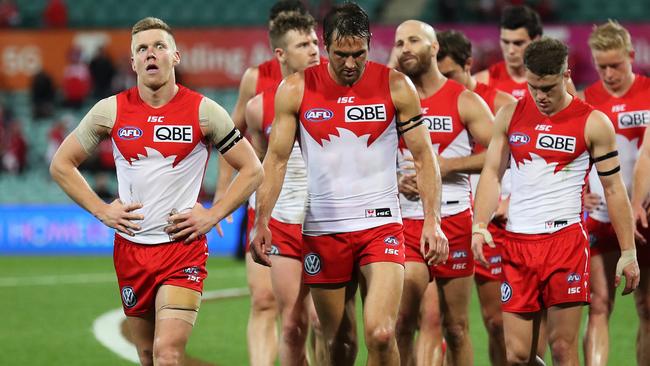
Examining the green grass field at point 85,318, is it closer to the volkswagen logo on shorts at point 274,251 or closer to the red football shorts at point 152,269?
the volkswagen logo on shorts at point 274,251

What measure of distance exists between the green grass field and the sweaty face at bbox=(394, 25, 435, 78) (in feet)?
9.13

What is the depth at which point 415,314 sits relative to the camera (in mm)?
8273

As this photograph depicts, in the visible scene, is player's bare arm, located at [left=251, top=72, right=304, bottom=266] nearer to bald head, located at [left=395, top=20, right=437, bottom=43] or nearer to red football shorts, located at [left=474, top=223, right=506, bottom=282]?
bald head, located at [left=395, top=20, right=437, bottom=43]

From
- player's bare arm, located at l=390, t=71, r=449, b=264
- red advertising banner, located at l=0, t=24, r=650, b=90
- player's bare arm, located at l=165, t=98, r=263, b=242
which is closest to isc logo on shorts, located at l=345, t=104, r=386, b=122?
player's bare arm, located at l=390, t=71, r=449, b=264

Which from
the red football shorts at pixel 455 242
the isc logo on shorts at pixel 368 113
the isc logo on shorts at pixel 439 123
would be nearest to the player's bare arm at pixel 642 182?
the red football shorts at pixel 455 242

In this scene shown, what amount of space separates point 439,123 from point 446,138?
4.9 inches

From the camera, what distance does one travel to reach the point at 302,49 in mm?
8797

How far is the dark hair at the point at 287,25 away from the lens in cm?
883

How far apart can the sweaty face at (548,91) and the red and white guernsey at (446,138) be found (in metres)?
1.16

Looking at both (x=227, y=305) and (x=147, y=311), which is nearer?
(x=147, y=311)

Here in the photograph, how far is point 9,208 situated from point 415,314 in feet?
46.2

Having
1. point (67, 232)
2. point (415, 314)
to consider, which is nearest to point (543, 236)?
point (415, 314)

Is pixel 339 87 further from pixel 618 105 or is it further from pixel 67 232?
pixel 67 232

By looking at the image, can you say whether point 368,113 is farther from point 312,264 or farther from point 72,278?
point 72,278
